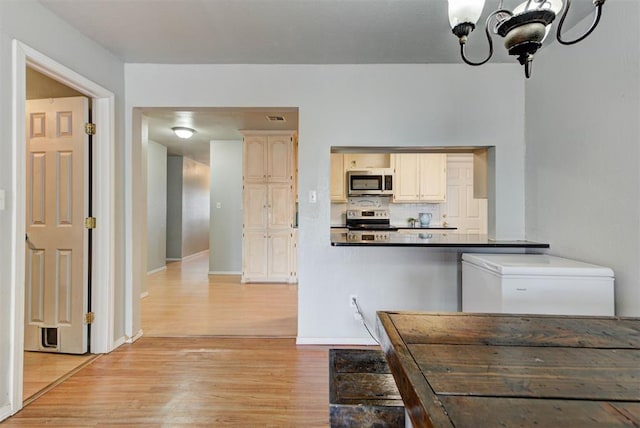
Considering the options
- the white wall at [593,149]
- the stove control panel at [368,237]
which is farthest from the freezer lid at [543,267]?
the stove control panel at [368,237]

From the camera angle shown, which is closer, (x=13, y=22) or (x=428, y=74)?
(x=13, y=22)

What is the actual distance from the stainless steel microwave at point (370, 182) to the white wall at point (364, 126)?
6.94 ft

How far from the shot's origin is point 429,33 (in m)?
2.24

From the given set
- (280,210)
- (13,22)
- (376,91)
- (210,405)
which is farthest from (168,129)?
(210,405)

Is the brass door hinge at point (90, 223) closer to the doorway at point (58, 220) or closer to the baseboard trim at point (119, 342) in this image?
the doorway at point (58, 220)

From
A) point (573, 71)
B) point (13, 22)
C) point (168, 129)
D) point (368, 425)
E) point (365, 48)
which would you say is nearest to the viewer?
point (368, 425)

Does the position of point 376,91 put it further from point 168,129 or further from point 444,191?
point 168,129

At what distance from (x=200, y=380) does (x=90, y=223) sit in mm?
1468

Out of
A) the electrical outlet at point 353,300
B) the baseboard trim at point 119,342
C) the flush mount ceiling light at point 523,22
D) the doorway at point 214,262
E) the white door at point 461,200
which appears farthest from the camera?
the white door at point 461,200

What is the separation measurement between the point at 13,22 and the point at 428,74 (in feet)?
9.09

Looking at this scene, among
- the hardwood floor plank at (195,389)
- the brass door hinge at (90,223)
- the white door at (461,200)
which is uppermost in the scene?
the white door at (461,200)

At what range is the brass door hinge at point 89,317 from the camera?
99.0 inches

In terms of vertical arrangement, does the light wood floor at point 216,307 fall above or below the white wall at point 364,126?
below

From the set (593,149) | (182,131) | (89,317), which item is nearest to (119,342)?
(89,317)
